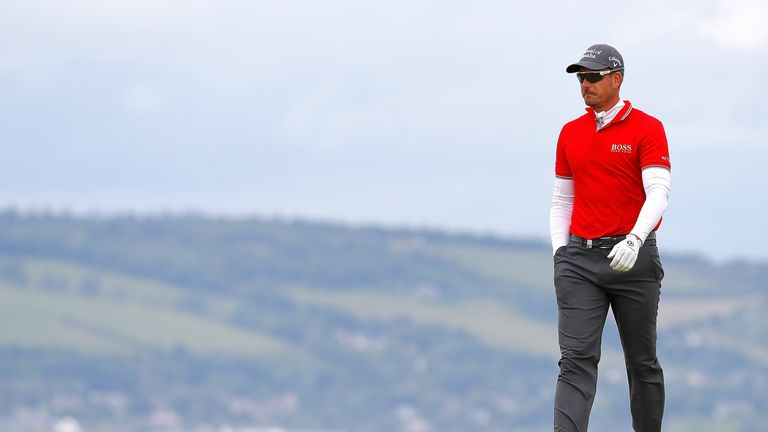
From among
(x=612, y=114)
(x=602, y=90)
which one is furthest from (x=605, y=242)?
(x=602, y=90)

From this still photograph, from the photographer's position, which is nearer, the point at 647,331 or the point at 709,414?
the point at 647,331

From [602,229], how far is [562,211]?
0.42m

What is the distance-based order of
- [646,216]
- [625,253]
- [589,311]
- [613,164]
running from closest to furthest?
[625,253], [646,216], [613,164], [589,311]

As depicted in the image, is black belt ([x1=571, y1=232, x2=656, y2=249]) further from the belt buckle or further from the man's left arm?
the man's left arm

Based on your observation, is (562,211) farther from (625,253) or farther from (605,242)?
(625,253)

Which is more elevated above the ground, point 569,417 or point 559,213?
point 559,213

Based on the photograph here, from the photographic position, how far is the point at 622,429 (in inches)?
7283

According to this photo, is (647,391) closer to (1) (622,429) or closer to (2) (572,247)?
(2) (572,247)

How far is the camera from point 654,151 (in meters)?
10.1

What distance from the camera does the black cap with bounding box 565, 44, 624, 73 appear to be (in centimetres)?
1014

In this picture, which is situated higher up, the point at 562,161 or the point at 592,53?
the point at 592,53

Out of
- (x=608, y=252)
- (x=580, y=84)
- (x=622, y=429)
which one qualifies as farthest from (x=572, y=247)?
(x=622, y=429)

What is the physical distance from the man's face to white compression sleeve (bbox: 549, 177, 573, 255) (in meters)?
0.59

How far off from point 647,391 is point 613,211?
1.22 metres
